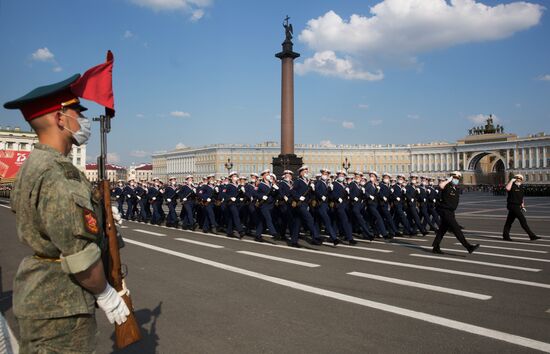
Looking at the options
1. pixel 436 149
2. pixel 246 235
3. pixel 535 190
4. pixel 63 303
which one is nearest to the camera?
pixel 63 303

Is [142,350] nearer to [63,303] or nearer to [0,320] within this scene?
[0,320]

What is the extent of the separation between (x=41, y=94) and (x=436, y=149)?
435 feet

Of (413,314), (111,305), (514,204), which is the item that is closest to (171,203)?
(514,204)

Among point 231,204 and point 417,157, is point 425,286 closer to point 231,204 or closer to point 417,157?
point 231,204

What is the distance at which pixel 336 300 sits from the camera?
18.7ft

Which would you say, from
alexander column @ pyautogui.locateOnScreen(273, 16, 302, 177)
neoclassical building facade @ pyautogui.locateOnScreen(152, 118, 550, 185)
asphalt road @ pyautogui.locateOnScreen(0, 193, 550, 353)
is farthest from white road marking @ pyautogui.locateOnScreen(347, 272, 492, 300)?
neoclassical building facade @ pyautogui.locateOnScreen(152, 118, 550, 185)

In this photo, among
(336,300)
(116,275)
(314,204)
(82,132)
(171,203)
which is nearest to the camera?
(82,132)

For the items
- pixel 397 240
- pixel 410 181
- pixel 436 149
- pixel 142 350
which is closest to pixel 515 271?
pixel 397 240

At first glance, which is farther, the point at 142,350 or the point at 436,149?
the point at 436,149

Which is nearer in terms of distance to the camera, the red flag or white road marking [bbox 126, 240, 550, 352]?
the red flag

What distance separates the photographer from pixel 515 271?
24.9 feet

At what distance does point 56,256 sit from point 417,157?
138m

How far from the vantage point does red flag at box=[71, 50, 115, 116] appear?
2418 millimetres

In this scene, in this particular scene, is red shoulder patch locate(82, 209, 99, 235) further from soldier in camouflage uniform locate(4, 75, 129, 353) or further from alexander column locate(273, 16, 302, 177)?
alexander column locate(273, 16, 302, 177)
